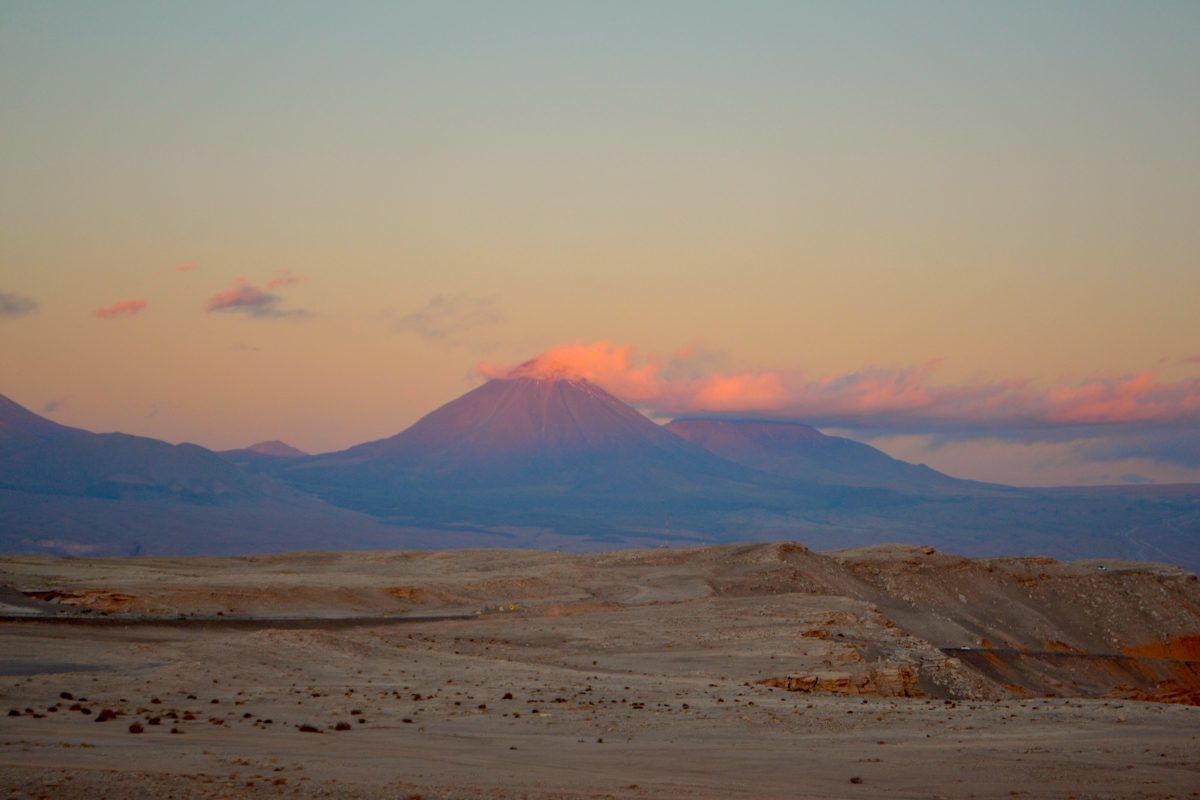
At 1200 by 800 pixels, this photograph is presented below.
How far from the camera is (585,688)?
87.4 feet

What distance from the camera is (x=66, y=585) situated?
161 ft

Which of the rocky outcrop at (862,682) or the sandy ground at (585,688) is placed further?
the rocky outcrop at (862,682)

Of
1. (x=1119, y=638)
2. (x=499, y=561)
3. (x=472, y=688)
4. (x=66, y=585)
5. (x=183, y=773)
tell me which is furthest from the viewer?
(x=499, y=561)

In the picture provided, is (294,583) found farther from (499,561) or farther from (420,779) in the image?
(420,779)

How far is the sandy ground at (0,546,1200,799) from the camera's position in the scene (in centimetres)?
1523

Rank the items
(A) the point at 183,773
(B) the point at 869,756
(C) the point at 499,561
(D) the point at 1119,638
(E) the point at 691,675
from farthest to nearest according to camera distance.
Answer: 1. (C) the point at 499,561
2. (D) the point at 1119,638
3. (E) the point at 691,675
4. (B) the point at 869,756
5. (A) the point at 183,773

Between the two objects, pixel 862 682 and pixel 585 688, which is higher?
pixel 585 688

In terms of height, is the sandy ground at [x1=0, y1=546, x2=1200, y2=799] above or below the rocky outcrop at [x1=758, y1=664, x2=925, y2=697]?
above

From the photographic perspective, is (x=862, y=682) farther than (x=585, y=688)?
Yes

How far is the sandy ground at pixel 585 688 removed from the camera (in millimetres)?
15227

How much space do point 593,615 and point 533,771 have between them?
1146 inches

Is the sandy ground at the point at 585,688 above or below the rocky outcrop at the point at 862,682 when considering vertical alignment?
above

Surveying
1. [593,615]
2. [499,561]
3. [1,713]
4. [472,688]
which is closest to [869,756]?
[472,688]

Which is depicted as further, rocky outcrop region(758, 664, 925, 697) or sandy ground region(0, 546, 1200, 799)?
rocky outcrop region(758, 664, 925, 697)
